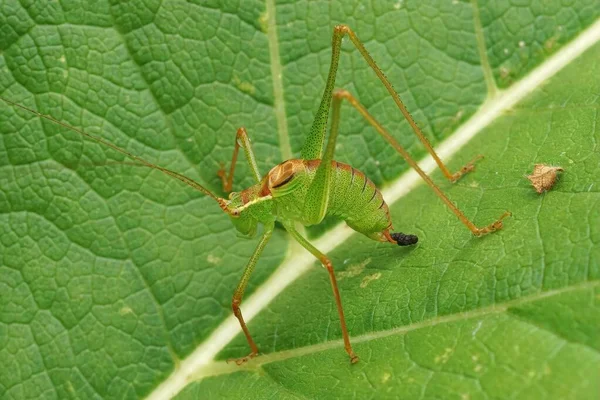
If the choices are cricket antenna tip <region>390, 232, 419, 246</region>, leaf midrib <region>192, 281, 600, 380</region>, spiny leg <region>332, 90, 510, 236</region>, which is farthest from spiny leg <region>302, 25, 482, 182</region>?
leaf midrib <region>192, 281, 600, 380</region>

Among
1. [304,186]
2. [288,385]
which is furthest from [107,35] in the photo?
[288,385]

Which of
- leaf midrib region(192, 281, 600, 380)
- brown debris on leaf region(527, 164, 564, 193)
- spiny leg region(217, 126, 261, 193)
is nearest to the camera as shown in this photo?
leaf midrib region(192, 281, 600, 380)

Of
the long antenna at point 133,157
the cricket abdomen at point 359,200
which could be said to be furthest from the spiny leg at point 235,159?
the cricket abdomen at point 359,200

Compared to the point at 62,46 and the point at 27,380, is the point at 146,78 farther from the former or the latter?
the point at 27,380

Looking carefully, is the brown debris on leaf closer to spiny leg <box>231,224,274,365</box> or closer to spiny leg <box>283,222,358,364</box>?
spiny leg <box>283,222,358,364</box>

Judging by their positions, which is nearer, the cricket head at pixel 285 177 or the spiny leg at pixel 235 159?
the cricket head at pixel 285 177

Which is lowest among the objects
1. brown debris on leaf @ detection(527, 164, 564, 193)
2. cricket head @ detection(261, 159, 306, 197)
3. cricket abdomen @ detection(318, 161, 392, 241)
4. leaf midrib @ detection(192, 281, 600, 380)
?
leaf midrib @ detection(192, 281, 600, 380)

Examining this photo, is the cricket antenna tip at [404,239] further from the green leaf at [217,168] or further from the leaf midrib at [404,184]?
the leaf midrib at [404,184]

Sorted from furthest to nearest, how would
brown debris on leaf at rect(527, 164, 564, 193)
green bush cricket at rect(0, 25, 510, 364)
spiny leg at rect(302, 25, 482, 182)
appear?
spiny leg at rect(302, 25, 482, 182) < green bush cricket at rect(0, 25, 510, 364) < brown debris on leaf at rect(527, 164, 564, 193)

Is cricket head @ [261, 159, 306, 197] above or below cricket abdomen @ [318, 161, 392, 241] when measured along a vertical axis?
above

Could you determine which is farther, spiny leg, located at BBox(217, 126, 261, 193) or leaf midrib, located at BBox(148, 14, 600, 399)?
spiny leg, located at BBox(217, 126, 261, 193)
